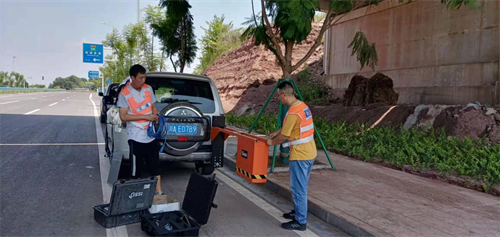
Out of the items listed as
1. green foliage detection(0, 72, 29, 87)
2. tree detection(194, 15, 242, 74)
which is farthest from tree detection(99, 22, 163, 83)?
green foliage detection(0, 72, 29, 87)

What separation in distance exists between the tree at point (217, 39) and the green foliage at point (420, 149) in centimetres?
2548

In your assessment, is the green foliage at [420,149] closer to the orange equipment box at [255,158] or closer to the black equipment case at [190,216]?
the orange equipment box at [255,158]

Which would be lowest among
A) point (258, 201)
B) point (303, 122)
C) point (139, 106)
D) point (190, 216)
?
point (258, 201)

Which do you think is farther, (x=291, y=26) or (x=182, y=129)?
(x=291, y=26)

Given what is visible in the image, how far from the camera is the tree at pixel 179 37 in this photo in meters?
14.7

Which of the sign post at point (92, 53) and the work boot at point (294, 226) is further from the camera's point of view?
the sign post at point (92, 53)

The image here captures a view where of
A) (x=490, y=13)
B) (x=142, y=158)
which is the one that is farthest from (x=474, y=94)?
(x=142, y=158)

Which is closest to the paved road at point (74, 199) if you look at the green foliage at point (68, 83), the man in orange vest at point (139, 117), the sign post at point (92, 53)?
the man in orange vest at point (139, 117)

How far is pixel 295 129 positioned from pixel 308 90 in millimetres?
14326

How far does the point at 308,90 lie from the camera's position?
1877 cm

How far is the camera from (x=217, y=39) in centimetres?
3697

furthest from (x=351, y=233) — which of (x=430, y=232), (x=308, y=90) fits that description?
(x=308, y=90)

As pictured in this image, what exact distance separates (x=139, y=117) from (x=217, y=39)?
3304 centimetres

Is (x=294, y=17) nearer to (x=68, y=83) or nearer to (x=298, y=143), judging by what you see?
(x=298, y=143)
